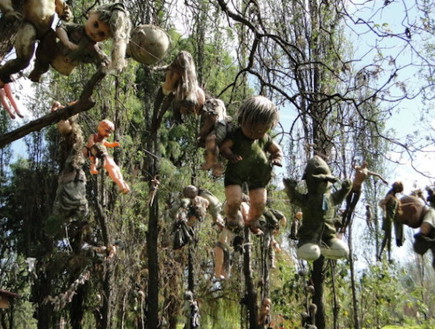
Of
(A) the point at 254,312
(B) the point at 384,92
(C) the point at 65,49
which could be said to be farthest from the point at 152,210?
(A) the point at 254,312

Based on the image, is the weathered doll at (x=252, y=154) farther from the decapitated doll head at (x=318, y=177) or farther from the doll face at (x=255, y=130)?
the decapitated doll head at (x=318, y=177)

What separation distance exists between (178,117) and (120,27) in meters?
0.62

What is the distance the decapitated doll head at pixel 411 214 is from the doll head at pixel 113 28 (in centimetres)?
238

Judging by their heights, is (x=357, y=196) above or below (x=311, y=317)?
above

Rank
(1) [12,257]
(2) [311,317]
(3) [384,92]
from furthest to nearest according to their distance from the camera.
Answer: (1) [12,257]
(2) [311,317]
(3) [384,92]

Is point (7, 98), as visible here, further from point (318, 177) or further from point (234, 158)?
point (318, 177)

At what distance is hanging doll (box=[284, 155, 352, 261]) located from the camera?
3410 millimetres

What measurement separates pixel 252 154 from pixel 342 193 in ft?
2.70

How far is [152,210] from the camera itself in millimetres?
6848

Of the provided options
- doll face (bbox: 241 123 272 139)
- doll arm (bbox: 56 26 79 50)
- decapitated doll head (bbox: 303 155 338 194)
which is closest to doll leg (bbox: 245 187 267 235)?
doll face (bbox: 241 123 272 139)

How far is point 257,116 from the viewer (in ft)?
9.41

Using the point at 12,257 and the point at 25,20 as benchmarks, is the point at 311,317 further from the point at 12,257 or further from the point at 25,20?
the point at 12,257

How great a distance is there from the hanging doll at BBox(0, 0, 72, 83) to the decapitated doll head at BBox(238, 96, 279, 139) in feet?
4.03

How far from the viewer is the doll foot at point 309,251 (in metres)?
3.32
